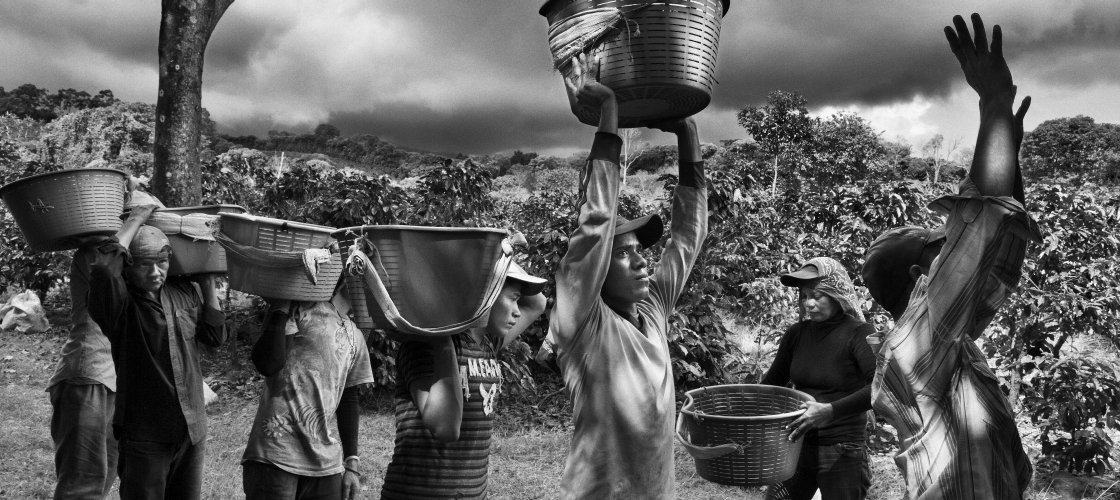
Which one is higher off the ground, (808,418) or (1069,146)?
(1069,146)

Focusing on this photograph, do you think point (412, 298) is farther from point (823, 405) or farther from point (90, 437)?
point (90, 437)

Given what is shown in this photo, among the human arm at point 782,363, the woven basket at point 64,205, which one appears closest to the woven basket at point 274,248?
the woven basket at point 64,205

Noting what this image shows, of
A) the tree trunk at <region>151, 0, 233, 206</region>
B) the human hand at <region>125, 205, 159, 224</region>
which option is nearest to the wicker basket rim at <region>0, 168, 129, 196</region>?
the human hand at <region>125, 205, 159, 224</region>

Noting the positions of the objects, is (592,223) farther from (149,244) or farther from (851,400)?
(149,244)

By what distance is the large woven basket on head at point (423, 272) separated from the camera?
7.77 ft

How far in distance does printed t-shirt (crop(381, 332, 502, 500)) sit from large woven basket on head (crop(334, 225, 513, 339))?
0.59 feet

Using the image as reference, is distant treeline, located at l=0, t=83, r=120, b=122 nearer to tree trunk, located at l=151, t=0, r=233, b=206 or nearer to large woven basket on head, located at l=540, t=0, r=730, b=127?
tree trunk, located at l=151, t=0, r=233, b=206

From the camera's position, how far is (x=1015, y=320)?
526 centimetres

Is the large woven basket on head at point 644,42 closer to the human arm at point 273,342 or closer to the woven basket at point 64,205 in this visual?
the human arm at point 273,342

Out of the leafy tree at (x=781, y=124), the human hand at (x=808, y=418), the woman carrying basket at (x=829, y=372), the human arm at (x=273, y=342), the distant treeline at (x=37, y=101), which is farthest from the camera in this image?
the distant treeline at (x=37, y=101)

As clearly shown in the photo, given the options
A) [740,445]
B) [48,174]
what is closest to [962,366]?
[740,445]

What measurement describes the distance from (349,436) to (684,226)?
1659mm

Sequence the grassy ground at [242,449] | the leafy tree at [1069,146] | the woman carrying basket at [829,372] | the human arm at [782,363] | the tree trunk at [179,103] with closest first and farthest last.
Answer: the woman carrying basket at [829,372] < the human arm at [782,363] < the grassy ground at [242,449] < the tree trunk at [179,103] < the leafy tree at [1069,146]

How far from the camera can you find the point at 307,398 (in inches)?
128
